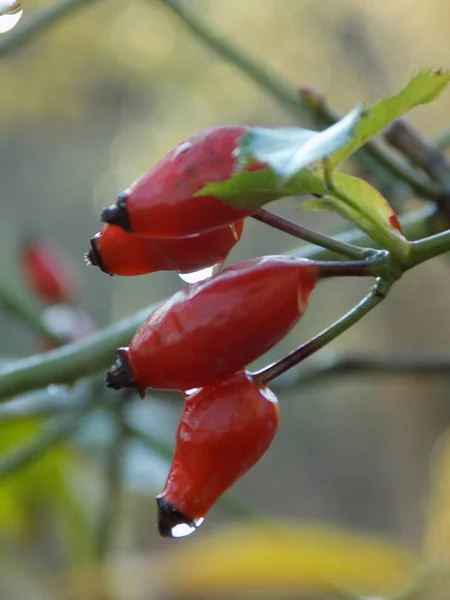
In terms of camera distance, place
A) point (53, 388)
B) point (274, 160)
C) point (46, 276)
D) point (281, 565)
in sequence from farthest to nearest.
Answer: point (281, 565) < point (46, 276) < point (53, 388) < point (274, 160)

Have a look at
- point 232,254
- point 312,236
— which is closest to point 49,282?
point 312,236

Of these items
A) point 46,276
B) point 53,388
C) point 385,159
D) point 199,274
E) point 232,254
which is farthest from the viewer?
point 232,254

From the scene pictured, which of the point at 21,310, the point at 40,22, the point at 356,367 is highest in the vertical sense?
the point at 40,22

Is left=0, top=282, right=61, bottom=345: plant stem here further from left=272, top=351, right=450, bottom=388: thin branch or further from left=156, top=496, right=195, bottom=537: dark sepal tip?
left=156, top=496, right=195, bottom=537: dark sepal tip

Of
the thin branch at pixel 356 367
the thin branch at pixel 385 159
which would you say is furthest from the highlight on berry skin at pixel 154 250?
the thin branch at pixel 356 367

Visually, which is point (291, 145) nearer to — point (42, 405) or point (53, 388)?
point (53, 388)

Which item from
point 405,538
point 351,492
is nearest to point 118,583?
point 405,538
